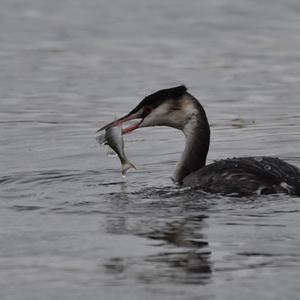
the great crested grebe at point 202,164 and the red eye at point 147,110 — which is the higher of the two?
the red eye at point 147,110

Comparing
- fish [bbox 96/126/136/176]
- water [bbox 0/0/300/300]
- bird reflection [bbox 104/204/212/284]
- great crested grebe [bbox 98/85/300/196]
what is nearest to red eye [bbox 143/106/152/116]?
great crested grebe [bbox 98/85/300/196]

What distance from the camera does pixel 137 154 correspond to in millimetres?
13242

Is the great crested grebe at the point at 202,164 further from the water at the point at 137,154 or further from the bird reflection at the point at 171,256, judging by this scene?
the bird reflection at the point at 171,256

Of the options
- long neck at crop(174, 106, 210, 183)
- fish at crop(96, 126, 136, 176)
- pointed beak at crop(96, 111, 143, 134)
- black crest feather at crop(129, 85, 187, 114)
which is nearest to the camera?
fish at crop(96, 126, 136, 176)

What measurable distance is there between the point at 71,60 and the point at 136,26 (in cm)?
511

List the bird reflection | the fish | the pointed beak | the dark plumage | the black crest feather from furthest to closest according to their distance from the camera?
the black crest feather < the pointed beak < the fish < the dark plumage < the bird reflection

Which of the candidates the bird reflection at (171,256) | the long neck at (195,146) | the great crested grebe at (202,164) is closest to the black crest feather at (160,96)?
the great crested grebe at (202,164)

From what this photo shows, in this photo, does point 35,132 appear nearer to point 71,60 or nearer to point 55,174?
point 55,174

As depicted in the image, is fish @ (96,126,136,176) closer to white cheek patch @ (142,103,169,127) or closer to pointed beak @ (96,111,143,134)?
pointed beak @ (96,111,143,134)

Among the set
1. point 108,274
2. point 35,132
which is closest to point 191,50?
point 35,132

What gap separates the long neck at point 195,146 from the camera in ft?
37.7

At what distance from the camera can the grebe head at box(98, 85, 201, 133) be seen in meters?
11.4

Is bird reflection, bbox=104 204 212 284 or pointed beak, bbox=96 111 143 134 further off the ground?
pointed beak, bbox=96 111 143 134

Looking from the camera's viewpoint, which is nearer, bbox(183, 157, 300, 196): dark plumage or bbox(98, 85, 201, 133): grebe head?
bbox(183, 157, 300, 196): dark plumage
